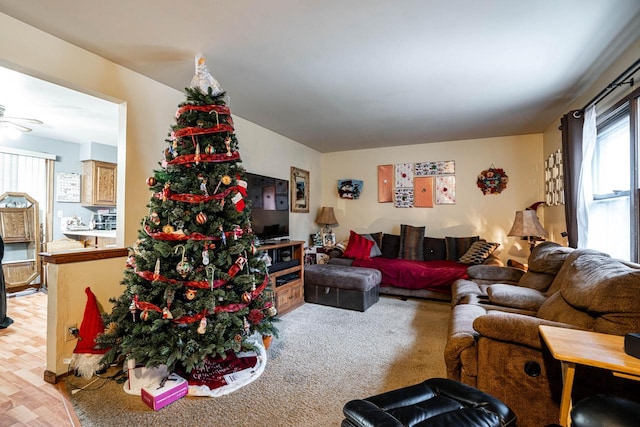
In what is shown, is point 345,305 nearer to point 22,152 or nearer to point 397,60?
point 397,60

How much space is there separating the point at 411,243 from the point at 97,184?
532 centimetres

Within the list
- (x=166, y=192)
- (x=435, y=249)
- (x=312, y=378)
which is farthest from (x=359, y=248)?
(x=166, y=192)

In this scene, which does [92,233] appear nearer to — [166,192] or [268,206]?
[268,206]

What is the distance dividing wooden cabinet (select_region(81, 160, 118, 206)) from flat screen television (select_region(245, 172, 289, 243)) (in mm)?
3148

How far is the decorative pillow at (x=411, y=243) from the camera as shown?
4.72 m

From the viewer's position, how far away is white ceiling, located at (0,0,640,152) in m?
1.75

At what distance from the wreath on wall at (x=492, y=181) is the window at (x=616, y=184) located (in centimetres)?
181

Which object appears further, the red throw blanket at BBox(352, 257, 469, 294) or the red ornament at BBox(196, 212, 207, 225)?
the red throw blanket at BBox(352, 257, 469, 294)

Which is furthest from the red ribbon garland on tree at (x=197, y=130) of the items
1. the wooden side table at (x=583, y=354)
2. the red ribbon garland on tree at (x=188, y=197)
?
the wooden side table at (x=583, y=354)

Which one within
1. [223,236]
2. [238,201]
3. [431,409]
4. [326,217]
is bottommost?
[431,409]

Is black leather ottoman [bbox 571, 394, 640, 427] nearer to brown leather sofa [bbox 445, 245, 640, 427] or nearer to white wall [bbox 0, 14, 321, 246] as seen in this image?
brown leather sofa [bbox 445, 245, 640, 427]

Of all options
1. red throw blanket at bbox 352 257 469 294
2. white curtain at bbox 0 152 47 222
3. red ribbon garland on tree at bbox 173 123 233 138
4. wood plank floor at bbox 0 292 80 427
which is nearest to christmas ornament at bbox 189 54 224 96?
red ribbon garland on tree at bbox 173 123 233 138

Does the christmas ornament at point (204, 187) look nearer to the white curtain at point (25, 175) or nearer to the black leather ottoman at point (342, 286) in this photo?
the black leather ottoman at point (342, 286)

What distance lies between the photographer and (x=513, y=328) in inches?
61.6
